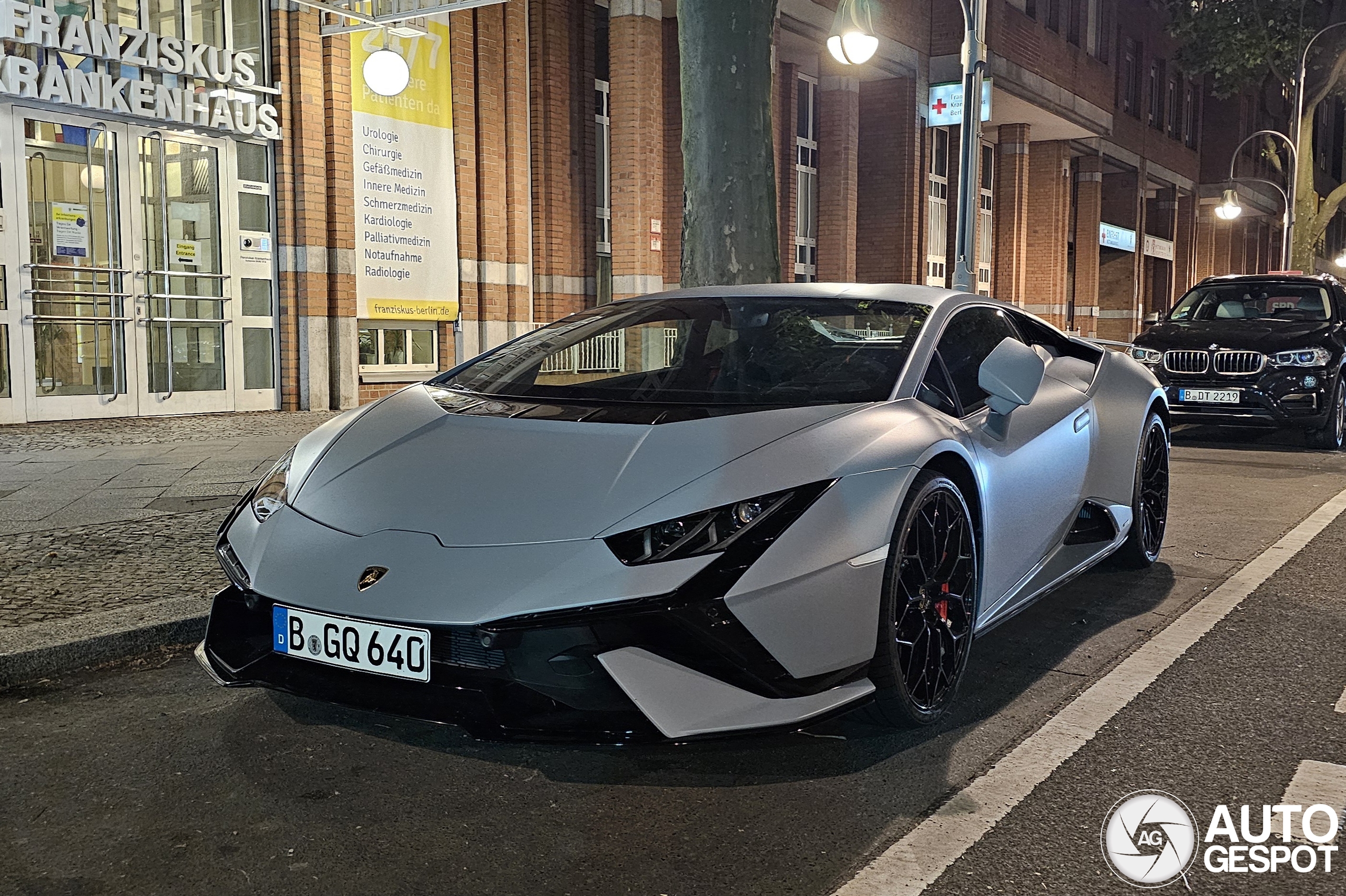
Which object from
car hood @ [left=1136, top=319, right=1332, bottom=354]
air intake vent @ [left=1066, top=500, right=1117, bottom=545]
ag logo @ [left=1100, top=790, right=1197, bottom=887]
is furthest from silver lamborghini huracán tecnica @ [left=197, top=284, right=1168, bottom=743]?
car hood @ [left=1136, top=319, right=1332, bottom=354]

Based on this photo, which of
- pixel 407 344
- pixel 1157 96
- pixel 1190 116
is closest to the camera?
pixel 407 344

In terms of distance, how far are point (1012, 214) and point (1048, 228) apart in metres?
1.57

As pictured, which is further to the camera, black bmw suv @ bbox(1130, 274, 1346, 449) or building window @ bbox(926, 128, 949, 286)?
building window @ bbox(926, 128, 949, 286)

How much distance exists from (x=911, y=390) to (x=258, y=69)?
10.8 meters

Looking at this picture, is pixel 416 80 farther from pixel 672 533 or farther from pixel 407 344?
pixel 672 533

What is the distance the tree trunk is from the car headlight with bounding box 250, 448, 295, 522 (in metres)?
4.45

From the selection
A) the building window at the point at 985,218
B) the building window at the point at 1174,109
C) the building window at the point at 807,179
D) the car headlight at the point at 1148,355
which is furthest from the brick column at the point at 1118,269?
the car headlight at the point at 1148,355

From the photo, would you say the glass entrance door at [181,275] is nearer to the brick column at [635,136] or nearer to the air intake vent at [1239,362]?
the brick column at [635,136]

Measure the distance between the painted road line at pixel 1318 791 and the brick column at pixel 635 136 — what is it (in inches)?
547

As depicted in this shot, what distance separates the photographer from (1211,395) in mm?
11141

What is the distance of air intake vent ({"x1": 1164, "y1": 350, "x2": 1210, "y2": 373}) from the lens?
36.7ft

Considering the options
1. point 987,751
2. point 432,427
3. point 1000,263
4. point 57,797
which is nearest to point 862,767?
point 987,751

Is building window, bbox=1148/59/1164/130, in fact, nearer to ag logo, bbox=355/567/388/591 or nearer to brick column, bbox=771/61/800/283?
brick column, bbox=771/61/800/283

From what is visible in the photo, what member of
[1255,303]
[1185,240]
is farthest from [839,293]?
[1185,240]
